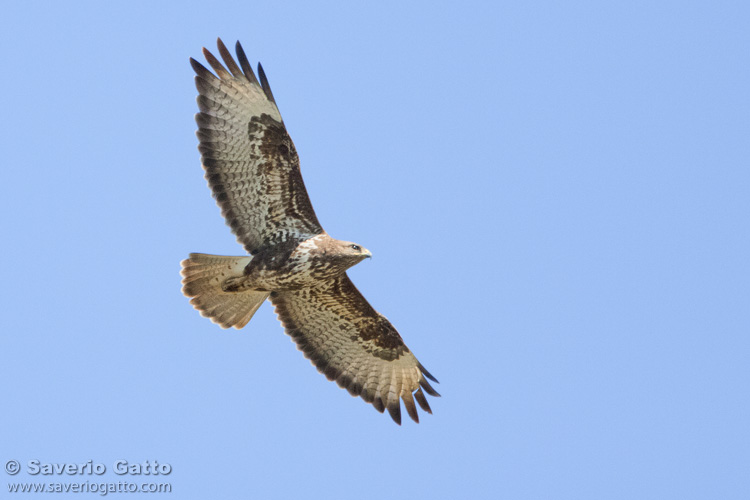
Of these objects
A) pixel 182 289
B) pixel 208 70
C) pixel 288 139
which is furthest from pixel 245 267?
pixel 208 70

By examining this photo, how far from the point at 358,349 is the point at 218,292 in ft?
6.72

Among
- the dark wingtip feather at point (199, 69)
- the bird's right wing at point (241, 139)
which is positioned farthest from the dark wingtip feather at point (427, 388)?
the dark wingtip feather at point (199, 69)

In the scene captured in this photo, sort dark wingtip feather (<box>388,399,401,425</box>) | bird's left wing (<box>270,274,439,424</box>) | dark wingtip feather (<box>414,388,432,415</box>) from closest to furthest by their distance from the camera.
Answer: bird's left wing (<box>270,274,439,424</box>), dark wingtip feather (<box>388,399,401,425</box>), dark wingtip feather (<box>414,388,432,415</box>)

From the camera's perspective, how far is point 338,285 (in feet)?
38.5

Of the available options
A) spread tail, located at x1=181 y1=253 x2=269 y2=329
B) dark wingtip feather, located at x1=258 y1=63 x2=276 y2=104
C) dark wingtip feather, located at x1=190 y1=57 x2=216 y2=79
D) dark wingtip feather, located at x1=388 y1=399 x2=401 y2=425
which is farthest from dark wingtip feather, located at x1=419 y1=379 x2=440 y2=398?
dark wingtip feather, located at x1=190 y1=57 x2=216 y2=79

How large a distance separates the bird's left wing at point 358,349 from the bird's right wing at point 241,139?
1.66 metres

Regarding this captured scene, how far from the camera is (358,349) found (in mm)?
12328

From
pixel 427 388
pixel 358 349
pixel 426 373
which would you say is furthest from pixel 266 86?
pixel 427 388

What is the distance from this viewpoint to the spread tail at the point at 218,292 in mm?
11047

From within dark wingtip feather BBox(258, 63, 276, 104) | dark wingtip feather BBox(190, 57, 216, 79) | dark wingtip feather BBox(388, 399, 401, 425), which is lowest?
dark wingtip feather BBox(388, 399, 401, 425)

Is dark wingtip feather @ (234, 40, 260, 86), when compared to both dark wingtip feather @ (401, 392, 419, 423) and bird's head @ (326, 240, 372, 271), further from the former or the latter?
dark wingtip feather @ (401, 392, 419, 423)

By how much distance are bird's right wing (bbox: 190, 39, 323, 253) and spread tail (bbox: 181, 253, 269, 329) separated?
25.2 inches

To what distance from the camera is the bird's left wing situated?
12086mm

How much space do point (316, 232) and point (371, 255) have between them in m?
0.74
